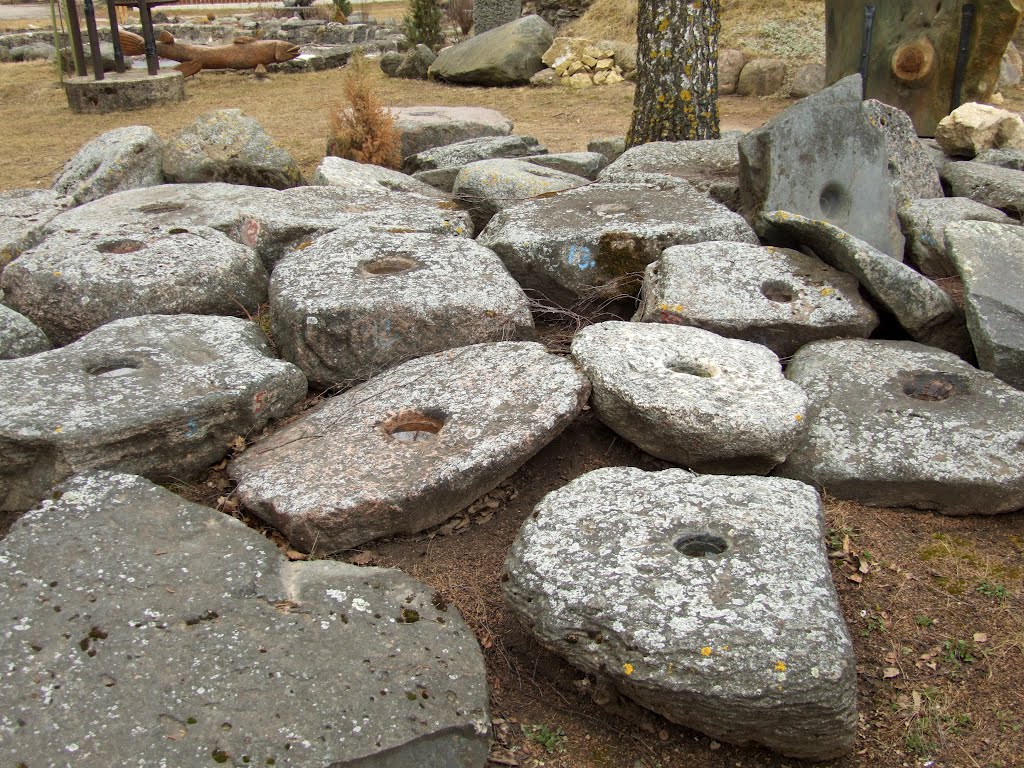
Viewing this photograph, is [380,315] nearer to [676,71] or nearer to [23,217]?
[23,217]

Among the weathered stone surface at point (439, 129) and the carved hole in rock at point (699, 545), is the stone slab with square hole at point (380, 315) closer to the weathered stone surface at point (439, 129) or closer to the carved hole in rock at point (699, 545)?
the carved hole in rock at point (699, 545)

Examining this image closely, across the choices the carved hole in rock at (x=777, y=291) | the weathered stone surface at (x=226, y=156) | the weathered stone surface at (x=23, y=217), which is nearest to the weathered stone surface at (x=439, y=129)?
the weathered stone surface at (x=226, y=156)

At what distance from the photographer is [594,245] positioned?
420 centimetres

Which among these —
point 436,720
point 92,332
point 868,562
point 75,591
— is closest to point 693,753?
point 436,720

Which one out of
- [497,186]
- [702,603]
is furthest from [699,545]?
[497,186]

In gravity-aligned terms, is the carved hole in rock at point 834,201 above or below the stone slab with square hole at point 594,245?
above

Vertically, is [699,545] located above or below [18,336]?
below

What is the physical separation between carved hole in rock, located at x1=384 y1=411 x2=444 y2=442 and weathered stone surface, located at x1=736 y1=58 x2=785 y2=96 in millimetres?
8521

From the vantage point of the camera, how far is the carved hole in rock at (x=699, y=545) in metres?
2.53

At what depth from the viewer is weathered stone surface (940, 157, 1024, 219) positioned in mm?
5160

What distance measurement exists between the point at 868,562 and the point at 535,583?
1.18m

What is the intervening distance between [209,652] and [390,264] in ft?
7.29

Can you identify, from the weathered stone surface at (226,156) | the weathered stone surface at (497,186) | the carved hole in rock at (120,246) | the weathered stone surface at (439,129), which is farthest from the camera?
the weathered stone surface at (439,129)

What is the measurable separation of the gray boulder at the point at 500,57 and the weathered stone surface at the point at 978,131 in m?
6.54
